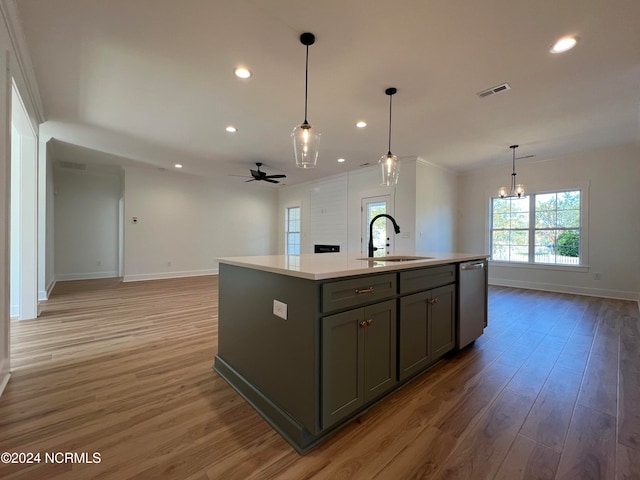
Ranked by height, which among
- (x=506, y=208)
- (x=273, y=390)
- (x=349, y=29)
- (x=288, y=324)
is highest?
(x=349, y=29)

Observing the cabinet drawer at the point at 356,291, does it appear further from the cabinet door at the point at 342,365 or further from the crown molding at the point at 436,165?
the crown molding at the point at 436,165

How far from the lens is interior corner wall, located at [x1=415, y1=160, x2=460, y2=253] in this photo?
18.5 ft

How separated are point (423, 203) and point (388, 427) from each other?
4.82 meters

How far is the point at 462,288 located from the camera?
8.39ft

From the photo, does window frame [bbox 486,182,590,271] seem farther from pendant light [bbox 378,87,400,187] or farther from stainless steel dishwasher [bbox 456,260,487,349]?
pendant light [bbox 378,87,400,187]

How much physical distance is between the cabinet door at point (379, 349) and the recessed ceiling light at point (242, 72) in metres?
2.44

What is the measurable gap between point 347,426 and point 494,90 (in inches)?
136

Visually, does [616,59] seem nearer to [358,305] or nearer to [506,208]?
[358,305]

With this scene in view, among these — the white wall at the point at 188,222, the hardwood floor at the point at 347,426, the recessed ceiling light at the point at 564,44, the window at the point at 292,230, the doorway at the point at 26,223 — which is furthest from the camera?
the window at the point at 292,230

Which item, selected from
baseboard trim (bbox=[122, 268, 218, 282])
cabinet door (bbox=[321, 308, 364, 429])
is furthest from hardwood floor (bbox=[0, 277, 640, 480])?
baseboard trim (bbox=[122, 268, 218, 282])

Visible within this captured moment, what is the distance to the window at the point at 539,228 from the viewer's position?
213 inches

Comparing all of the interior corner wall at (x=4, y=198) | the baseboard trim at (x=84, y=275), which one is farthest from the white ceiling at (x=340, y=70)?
the baseboard trim at (x=84, y=275)

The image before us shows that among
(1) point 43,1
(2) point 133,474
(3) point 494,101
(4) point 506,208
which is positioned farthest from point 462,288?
(4) point 506,208

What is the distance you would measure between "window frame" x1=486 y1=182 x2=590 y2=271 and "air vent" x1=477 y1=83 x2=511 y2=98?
3.73m
